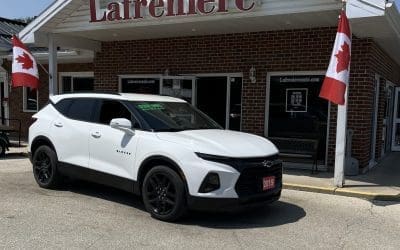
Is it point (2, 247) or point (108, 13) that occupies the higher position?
point (108, 13)

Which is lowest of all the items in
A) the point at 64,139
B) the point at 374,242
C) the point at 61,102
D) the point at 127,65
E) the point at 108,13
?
the point at 374,242

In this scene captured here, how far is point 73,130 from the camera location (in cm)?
784

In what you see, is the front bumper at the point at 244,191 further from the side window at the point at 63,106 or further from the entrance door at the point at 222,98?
the entrance door at the point at 222,98

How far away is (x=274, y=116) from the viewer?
11.7 m

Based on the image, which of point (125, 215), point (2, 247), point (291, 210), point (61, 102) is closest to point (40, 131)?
point (61, 102)

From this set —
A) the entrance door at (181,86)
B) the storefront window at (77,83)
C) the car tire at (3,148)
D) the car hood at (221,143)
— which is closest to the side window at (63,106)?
the car hood at (221,143)

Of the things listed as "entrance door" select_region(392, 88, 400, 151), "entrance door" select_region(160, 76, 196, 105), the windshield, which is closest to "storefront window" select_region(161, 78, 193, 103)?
"entrance door" select_region(160, 76, 196, 105)

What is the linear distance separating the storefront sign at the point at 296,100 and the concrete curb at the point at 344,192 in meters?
2.78

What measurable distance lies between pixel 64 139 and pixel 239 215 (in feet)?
10.5

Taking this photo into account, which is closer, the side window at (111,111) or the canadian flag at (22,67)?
the side window at (111,111)

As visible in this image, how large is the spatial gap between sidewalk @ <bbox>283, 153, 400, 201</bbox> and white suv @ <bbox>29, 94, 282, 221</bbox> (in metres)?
2.26

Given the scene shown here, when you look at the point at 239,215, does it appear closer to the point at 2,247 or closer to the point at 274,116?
the point at 2,247

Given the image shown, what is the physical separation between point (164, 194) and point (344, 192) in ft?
12.3

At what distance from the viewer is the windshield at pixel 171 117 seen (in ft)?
23.0
